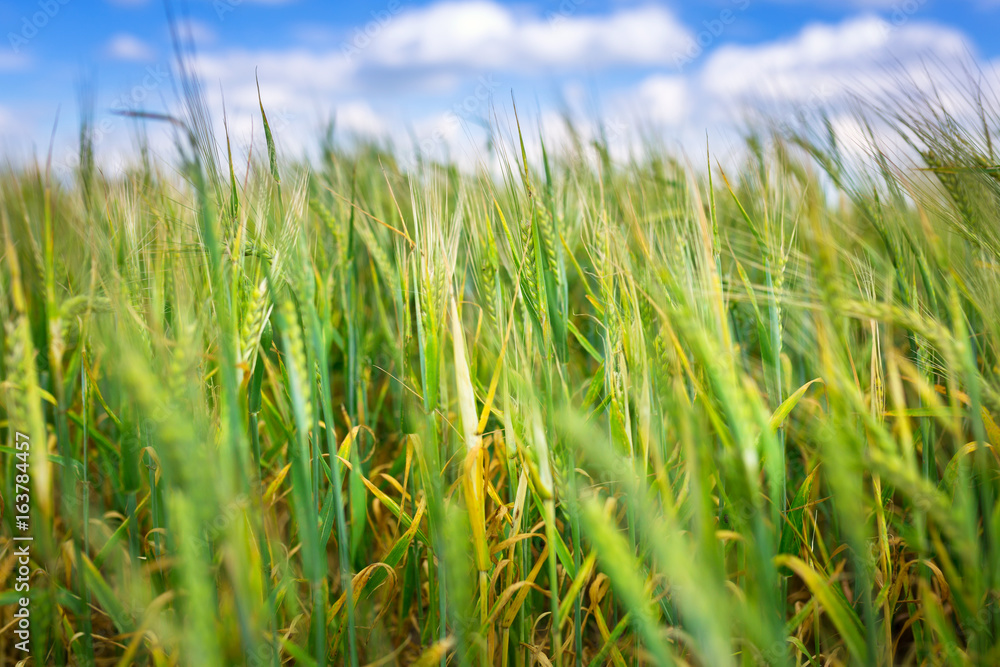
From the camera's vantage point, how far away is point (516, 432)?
2.67 ft

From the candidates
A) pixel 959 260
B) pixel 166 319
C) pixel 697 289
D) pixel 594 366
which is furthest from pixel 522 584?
pixel 959 260

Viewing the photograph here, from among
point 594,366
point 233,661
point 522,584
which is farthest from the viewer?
point 594,366

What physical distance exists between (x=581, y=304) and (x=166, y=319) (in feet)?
4.03

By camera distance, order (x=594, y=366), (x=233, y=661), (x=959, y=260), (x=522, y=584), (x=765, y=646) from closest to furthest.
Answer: (x=765, y=646) → (x=233, y=661) → (x=522, y=584) → (x=959, y=260) → (x=594, y=366)

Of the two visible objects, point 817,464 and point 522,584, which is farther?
point 817,464

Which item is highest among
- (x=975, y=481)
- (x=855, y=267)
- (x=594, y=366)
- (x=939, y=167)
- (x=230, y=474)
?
(x=939, y=167)

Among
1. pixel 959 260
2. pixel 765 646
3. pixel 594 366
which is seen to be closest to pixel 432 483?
pixel 765 646

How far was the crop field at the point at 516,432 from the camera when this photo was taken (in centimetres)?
58

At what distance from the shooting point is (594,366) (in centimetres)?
157

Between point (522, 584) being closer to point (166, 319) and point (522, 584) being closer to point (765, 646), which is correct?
point (765, 646)

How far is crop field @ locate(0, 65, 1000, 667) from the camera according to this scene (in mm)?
584

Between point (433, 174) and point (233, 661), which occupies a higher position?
point (433, 174)

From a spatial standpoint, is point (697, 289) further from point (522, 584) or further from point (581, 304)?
point (581, 304)

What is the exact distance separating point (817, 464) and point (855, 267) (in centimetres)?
42
